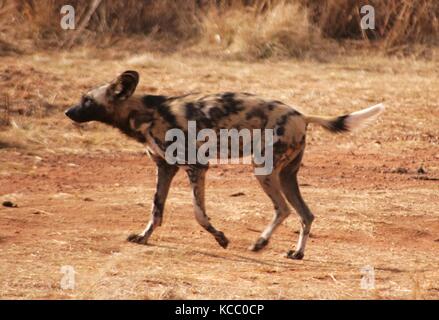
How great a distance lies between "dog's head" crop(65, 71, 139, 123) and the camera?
26.6ft

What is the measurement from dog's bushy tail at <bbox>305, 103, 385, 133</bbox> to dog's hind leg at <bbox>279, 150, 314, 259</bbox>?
0.26 m

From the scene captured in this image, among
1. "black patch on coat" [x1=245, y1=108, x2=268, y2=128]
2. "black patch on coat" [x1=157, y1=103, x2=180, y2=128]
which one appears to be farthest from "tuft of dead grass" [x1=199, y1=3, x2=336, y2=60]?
"black patch on coat" [x1=245, y1=108, x2=268, y2=128]

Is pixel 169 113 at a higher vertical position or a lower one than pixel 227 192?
higher

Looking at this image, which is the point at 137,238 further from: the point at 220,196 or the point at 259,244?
the point at 220,196

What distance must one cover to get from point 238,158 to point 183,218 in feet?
3.29

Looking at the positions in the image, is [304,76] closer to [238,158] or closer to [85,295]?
[238,158]

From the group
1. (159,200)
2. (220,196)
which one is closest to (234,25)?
(220,196)

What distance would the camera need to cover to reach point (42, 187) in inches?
388

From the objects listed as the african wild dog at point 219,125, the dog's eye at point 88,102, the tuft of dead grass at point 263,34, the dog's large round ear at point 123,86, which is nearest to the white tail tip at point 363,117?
the african wild dog at point 219,125

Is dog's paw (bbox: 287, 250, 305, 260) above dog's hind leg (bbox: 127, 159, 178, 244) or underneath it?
underneath

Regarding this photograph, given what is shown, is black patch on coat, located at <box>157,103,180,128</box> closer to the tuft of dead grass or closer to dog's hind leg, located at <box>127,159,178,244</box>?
dog's hind leg, located at <box>127,159,178,244</box>

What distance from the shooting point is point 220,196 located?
9.60 meters

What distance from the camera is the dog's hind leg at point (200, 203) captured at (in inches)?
309
